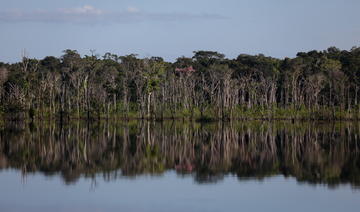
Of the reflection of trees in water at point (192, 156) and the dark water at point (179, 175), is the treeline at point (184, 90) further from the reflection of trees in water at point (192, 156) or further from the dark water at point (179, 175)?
the dark water at point (179, 175)

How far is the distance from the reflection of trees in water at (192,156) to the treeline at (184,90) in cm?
2991

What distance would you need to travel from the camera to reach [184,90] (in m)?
79.9

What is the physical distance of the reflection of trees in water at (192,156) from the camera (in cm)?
2558

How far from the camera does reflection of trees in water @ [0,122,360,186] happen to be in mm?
25578

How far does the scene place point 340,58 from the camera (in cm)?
8556

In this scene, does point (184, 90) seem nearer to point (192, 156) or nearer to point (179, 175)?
point (192, 156)

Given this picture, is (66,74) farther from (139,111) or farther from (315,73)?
(315,73)

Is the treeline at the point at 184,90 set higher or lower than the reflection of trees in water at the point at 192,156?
higher

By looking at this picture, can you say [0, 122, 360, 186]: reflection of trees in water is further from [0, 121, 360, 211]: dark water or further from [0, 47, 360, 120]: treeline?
[0, 47, 360, 120]: treeline

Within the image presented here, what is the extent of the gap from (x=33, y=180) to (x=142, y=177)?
4.62m

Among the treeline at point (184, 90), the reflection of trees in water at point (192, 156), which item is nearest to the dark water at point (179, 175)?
the reflection of trees in water at point (192, 156)

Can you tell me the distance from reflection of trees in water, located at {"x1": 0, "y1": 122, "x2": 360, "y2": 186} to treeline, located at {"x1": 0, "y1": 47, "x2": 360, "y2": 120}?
1177 inches

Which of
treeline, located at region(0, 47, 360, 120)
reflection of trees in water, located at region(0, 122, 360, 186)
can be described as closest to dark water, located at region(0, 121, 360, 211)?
reflection of trees in water, located at region(0, 122, 360, 186)

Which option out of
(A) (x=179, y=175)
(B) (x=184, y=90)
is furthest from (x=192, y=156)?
(B) (x=184, y=90)
